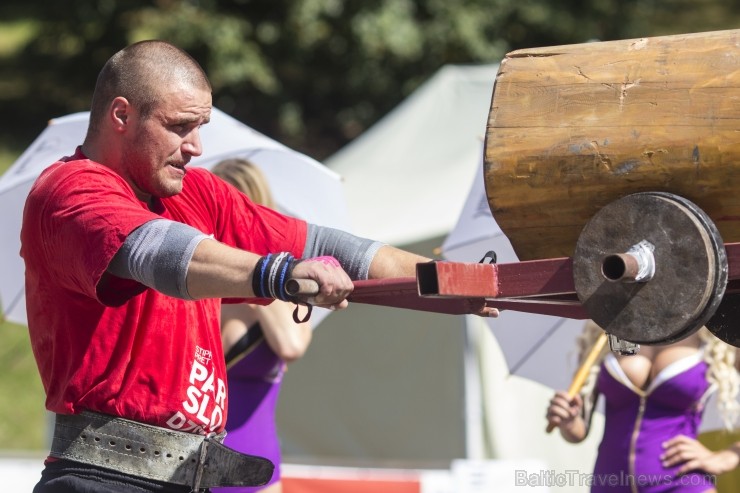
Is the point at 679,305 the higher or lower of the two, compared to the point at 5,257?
lower

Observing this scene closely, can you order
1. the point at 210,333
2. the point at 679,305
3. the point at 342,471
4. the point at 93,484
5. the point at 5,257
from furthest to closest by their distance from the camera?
1. the point at 342,471
2. the point at 5,257
3. the point at 210,333
4. the point at 93,484
5. the point at 679,305

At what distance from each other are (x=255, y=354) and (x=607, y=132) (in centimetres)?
221

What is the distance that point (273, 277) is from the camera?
7.36ft

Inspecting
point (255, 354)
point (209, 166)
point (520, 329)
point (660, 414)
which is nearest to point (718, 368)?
point (660, 414)

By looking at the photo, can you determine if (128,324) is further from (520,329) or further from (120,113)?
(520,329)

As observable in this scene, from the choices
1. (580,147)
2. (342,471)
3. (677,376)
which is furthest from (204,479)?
(342,471)

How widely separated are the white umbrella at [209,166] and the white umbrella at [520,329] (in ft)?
1.70

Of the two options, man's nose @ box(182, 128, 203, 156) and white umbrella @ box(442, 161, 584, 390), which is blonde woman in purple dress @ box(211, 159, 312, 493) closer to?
white umbrella @ box(442, 161, 584, 390)

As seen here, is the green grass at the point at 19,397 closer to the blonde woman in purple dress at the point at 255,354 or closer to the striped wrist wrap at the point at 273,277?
the blonde woman in purple dress at the point at 255,354

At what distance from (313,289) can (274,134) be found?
442 inches

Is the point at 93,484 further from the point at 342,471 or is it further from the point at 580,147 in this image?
the point at 342,471

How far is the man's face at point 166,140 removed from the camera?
2598 mm

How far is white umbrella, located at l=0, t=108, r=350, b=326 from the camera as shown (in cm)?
453

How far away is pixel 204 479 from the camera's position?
2.73 m
